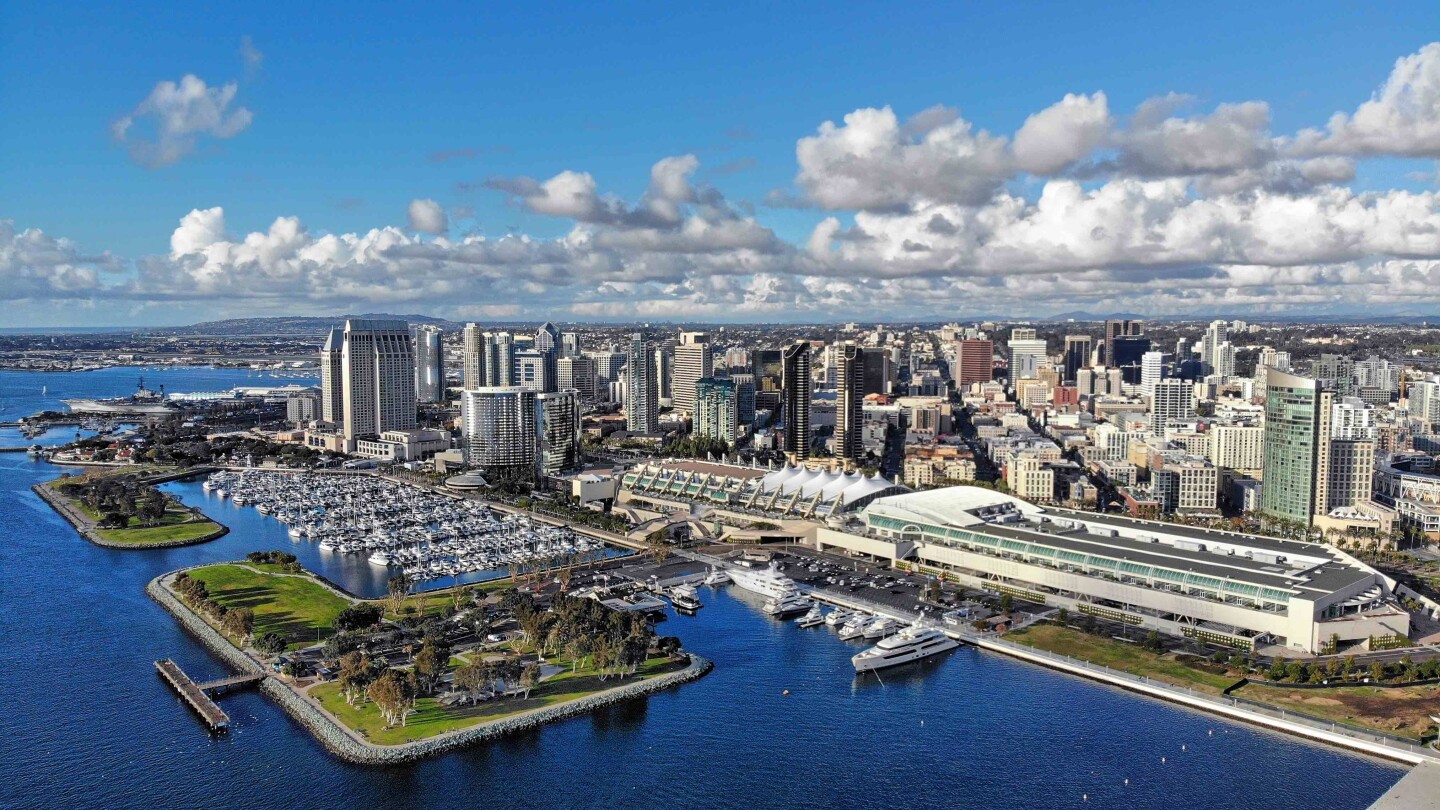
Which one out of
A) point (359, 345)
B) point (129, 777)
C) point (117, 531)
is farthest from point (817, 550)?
point (359, 345)

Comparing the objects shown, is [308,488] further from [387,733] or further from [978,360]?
[978,360]

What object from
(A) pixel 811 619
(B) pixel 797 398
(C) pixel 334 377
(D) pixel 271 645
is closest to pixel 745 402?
(B) pixel 797 398

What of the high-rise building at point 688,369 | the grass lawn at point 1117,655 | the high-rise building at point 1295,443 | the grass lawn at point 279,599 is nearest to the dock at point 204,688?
the grass lawn at point 279,599

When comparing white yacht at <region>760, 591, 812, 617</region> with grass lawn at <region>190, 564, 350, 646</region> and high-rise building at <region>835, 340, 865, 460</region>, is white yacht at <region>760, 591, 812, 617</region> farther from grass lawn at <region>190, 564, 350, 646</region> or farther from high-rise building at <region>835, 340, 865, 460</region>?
high-rise building at <region>835, 340, 865, 460</region>

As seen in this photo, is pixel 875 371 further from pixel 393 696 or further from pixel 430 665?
pixel 393 696

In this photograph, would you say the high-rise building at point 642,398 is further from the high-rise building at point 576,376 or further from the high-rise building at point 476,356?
the high-rise building at point 576,376
